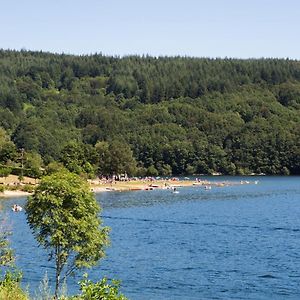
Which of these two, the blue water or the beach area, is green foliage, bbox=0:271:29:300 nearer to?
the blue water

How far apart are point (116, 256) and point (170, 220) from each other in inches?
1161

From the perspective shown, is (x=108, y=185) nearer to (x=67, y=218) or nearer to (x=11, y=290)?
(x=67, y=218)

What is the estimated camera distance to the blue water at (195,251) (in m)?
44.2

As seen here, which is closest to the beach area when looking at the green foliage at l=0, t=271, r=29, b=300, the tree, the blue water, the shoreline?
the shoreline

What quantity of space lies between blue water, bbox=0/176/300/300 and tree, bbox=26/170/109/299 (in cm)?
871

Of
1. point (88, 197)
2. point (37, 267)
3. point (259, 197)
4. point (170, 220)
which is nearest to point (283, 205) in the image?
point (259, 197)

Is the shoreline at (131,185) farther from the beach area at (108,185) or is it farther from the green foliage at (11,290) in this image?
the green foliage at (11,290)

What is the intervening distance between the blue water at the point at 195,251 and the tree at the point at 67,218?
8.71 metres

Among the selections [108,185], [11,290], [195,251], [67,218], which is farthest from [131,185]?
[11,290]

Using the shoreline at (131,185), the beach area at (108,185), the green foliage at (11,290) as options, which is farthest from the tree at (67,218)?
the shoreline at (131,185)

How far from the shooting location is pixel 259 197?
408ft

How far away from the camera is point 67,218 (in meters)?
33.1

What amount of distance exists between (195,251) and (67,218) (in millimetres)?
27489

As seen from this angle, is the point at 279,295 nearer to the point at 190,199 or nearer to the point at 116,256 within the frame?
the point at 116,256
